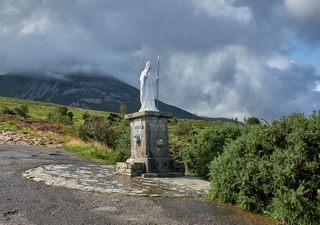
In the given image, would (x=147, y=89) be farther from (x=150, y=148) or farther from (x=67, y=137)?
(x=67, y=137)

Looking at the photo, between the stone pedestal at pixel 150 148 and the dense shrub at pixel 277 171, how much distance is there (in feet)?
13.4

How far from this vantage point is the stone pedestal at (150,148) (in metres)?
10.8

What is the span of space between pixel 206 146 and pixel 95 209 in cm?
700

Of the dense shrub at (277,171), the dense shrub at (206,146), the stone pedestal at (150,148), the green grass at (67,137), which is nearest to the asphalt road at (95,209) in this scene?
the dense shrub at (277,171)

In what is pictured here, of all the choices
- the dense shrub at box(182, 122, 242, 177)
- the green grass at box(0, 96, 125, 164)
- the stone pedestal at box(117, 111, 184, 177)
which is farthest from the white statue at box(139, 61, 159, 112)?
the green grass at box(0, 96, 125, 164)

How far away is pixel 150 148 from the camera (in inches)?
438

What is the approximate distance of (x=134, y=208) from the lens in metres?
5.73

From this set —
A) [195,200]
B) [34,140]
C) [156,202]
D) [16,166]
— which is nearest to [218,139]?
[195,200]

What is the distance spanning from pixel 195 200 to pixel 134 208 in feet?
5.46

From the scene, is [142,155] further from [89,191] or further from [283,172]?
[283,172]

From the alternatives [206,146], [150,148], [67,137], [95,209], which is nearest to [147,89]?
[150,148]

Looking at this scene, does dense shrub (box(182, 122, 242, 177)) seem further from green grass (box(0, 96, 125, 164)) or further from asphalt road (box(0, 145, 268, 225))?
asphalt road (box(0, 145, 268, 225))

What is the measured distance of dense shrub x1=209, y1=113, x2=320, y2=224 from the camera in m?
5.35

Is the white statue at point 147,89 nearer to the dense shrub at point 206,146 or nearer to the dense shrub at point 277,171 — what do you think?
the dense shrub at point 206,146
